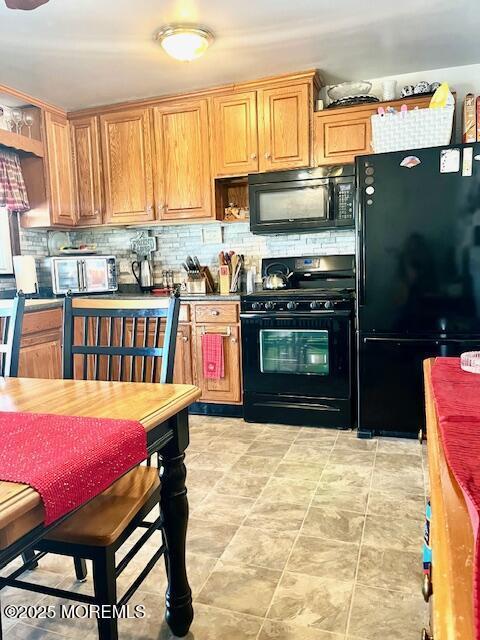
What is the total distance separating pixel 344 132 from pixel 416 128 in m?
0.61

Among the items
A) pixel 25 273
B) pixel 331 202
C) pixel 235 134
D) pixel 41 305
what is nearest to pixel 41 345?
pixel 41 305

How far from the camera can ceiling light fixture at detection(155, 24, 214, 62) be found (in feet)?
8.30

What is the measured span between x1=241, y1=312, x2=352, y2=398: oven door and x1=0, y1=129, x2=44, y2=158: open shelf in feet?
6.75

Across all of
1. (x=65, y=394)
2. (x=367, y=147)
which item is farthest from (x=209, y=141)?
(x=65, y=394)

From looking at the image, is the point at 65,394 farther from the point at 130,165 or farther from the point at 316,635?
the point at 130,165

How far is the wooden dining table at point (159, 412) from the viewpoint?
115 centimetres

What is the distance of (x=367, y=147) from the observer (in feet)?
10.5

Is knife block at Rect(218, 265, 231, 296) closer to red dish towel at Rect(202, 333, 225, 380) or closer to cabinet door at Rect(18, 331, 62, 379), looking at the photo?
red dish towel at Rect(202, 333, 225, 380)

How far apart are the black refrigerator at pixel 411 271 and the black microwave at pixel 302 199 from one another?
417 millimetres

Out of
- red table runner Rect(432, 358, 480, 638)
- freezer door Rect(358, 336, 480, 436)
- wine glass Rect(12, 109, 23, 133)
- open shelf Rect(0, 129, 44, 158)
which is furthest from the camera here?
wine glass Rect(12, 109, 23, 133)

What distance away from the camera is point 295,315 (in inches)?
124

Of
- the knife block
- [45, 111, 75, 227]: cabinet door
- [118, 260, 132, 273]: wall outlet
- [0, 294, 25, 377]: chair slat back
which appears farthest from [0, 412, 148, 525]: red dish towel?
[118, 260, 132, 273]: wall outlet

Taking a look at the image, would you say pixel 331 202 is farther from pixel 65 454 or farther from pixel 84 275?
pixel 65 454

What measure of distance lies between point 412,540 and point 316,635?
25.2 inches
